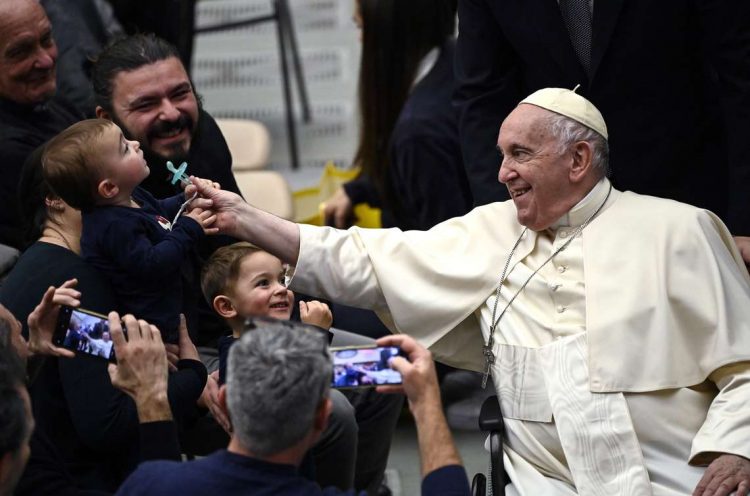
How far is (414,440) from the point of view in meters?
6.08

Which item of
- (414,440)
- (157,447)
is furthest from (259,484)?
(414,440)

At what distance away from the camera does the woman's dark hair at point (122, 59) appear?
15.9 ft

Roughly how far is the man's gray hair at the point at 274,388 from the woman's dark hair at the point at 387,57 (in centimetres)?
329

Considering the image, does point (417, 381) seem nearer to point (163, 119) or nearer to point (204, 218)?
point (204, 218)

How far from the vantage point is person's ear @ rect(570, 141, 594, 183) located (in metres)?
4.26

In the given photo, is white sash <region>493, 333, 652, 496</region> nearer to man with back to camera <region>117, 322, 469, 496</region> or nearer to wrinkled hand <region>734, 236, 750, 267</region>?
wrinkled hand <region>734, 236, 750, 267</region>

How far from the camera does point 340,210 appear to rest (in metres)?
6.51

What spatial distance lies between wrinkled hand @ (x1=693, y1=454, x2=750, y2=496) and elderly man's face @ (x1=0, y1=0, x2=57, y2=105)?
2621 mm

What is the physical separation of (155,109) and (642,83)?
1519mm

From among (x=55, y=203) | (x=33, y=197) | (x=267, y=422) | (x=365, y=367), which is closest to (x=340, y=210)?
(x=33, y=197)

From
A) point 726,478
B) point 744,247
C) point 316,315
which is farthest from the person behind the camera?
point 744,247

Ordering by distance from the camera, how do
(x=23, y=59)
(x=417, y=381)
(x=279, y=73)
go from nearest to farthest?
(x=417, y=381), (x=23, y=59), (x=279, y=73)

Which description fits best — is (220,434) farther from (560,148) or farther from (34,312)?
(560,148)

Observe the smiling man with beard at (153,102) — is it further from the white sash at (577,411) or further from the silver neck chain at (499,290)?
the white sash at (577,411)
